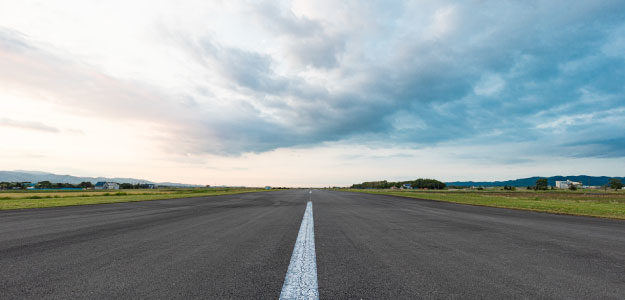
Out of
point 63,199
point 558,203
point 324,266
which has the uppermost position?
point 324,266

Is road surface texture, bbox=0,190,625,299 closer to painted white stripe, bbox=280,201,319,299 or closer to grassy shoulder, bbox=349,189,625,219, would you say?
painted white stripe, bbox=280,201,319,299

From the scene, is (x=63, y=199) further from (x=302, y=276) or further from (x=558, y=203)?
(x=558, y=203)

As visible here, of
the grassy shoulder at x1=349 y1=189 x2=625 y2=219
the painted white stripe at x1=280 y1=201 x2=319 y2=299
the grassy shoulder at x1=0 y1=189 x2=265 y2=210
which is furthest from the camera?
the grassy shoulder at x1=0 y1=189 x2=265 y2=210

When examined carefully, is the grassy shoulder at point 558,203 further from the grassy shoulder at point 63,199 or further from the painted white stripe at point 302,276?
the grassy shoulder at point 63,199

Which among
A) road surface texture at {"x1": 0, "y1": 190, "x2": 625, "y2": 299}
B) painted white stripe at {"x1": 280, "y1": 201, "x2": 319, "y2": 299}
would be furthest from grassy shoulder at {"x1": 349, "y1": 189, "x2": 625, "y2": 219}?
painted white stripe at {"x1": 280, "y1": 201, "x2": 319, "y2": 299}

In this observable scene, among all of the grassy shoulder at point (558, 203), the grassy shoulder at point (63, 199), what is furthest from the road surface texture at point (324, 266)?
the grassy shoulder at point (63, 199)

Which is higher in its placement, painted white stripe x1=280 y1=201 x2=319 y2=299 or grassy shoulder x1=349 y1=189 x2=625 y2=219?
painted white stripe x1=280 y1=201 x2=319 y2=299

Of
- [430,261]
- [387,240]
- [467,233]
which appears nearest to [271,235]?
[387,240]

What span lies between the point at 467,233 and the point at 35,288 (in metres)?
8.47

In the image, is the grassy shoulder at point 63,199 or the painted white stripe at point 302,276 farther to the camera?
the grassy shoulder at point 63,199

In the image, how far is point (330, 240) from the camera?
5953 mm

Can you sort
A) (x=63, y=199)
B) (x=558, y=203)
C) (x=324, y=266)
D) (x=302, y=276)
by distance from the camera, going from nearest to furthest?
(x=302, y=276) < (x=324, y=266) < (x=558, y=203) < (x=63, y=199)

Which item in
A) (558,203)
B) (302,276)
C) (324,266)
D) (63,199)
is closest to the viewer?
(302,276)

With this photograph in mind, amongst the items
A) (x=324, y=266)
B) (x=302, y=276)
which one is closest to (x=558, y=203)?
(x=324, y=266)
